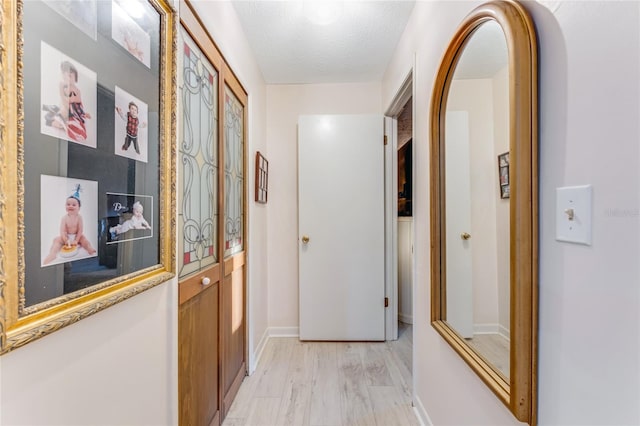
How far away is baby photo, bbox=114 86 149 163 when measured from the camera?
754 millimetres

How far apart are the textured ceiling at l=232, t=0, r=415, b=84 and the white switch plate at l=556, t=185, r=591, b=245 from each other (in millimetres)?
1630

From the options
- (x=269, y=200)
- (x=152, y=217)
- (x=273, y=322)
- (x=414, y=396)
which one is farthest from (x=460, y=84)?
(x=273, y=322)

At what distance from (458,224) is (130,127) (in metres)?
1.26

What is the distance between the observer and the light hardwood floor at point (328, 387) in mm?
1615

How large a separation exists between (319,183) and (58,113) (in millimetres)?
2054

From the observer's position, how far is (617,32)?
53 cm

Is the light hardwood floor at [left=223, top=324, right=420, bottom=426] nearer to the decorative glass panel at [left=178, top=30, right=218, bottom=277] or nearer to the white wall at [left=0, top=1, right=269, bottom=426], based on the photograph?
the white wall at [left=0, top=1, right=269, bottom=426]

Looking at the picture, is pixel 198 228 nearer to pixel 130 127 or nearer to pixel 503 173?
pixel 130 127

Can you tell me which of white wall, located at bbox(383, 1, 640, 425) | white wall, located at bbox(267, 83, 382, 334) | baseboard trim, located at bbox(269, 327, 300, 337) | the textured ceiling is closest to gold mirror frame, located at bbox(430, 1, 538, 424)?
white wall, located at bbox(383, 1, 640, 425)

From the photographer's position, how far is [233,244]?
6.04ft

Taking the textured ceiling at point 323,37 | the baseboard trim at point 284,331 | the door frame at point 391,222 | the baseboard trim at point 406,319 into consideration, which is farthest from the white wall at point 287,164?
the baseboard trim at point 406,319

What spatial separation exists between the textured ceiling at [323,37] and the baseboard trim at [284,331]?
2387mm

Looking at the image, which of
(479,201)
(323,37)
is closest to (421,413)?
(479,201)

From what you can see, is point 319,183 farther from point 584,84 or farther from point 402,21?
point 584,84
